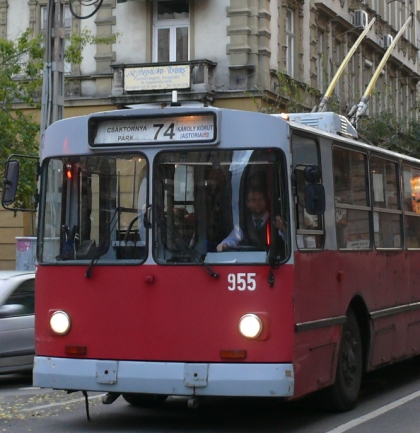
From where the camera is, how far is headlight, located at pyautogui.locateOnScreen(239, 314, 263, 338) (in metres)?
8.38

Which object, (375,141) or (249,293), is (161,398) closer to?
(249,293)

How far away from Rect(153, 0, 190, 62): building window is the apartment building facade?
0.03m

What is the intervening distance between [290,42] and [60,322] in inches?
877

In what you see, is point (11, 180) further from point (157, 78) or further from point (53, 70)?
point (157, 78)

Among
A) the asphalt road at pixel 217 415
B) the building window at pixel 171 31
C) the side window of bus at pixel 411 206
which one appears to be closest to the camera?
the asphalt road at pixel 217 415

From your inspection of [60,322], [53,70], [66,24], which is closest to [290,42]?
[66,24]

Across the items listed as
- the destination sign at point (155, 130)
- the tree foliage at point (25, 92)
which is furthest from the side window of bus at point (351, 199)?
the tree foliage at point (25, 92)

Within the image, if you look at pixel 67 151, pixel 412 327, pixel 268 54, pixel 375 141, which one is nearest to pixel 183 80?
pixel 268 54

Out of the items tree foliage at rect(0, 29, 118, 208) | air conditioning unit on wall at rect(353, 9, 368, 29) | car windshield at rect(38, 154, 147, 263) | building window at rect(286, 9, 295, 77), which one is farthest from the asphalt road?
air conditioning unit on wall at rect(353, 9, 368, 29)

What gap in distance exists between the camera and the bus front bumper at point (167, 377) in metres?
8.26

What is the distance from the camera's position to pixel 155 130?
8.87m

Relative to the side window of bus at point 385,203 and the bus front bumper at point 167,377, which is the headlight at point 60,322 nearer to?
the bus front bumper at point 167,377

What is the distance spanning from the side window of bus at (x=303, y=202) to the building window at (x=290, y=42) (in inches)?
810

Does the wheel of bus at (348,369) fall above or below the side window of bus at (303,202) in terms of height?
below
